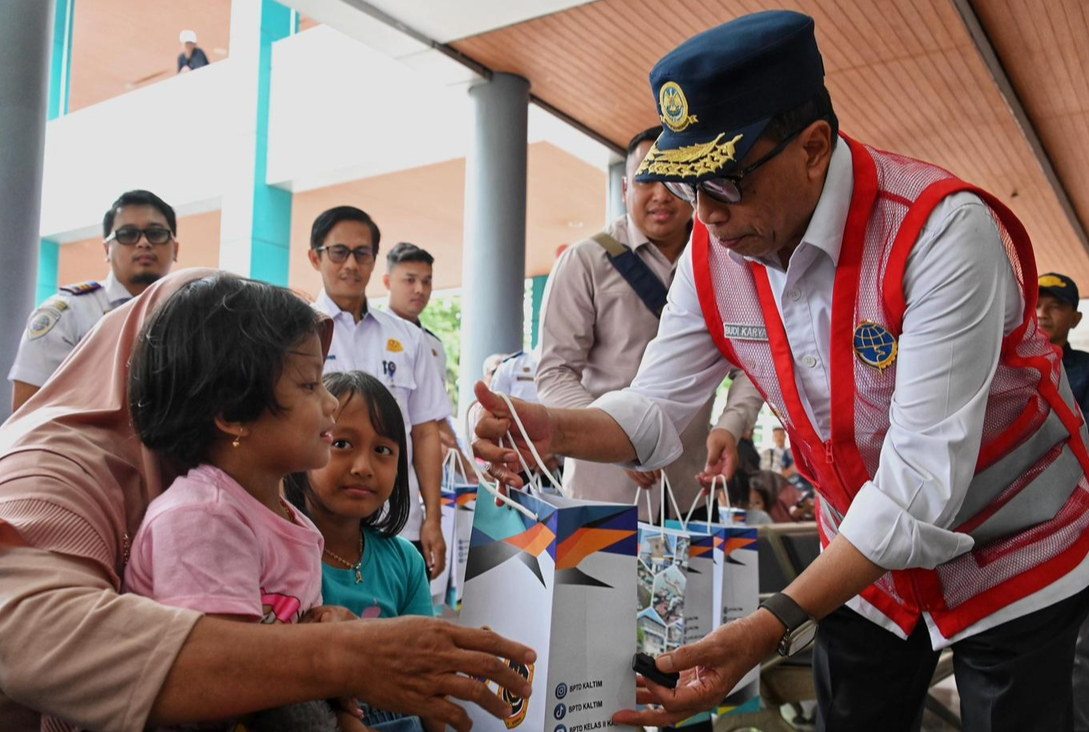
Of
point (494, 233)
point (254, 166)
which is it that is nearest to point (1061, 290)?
point (494, 233)

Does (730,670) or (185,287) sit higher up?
(185,287)

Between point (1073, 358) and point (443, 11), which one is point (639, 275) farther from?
point (443, 11)

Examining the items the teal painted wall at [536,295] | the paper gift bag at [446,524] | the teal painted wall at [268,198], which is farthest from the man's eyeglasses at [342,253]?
the teal painted wall at [536,295]

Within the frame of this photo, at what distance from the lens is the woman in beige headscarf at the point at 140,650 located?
3.34 ft

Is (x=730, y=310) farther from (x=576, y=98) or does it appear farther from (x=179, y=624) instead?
(x=576, y=98)

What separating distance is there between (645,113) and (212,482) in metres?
6.38

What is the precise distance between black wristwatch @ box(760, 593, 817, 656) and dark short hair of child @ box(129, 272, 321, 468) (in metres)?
0.76

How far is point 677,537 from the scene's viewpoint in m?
2.23

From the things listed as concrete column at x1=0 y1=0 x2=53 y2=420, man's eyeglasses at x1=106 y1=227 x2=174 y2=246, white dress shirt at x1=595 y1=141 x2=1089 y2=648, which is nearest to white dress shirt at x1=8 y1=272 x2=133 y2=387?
man's eyeglasses at x1=106 y1=227 x2=174 y2=246

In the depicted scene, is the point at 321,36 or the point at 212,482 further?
the point at 321,36

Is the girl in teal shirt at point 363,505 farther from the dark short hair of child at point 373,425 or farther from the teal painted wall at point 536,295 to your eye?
the teal painted wall at point 536,295

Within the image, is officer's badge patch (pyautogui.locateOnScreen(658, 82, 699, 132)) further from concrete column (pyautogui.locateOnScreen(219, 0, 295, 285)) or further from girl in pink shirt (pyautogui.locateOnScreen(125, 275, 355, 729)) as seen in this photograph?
concrete column (pyautogui.locateOnScreen(219, 0, 295, 285))

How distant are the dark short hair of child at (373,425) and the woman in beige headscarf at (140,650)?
35.7 inches

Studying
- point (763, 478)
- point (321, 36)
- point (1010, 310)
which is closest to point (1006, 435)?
point (1010, 310)
